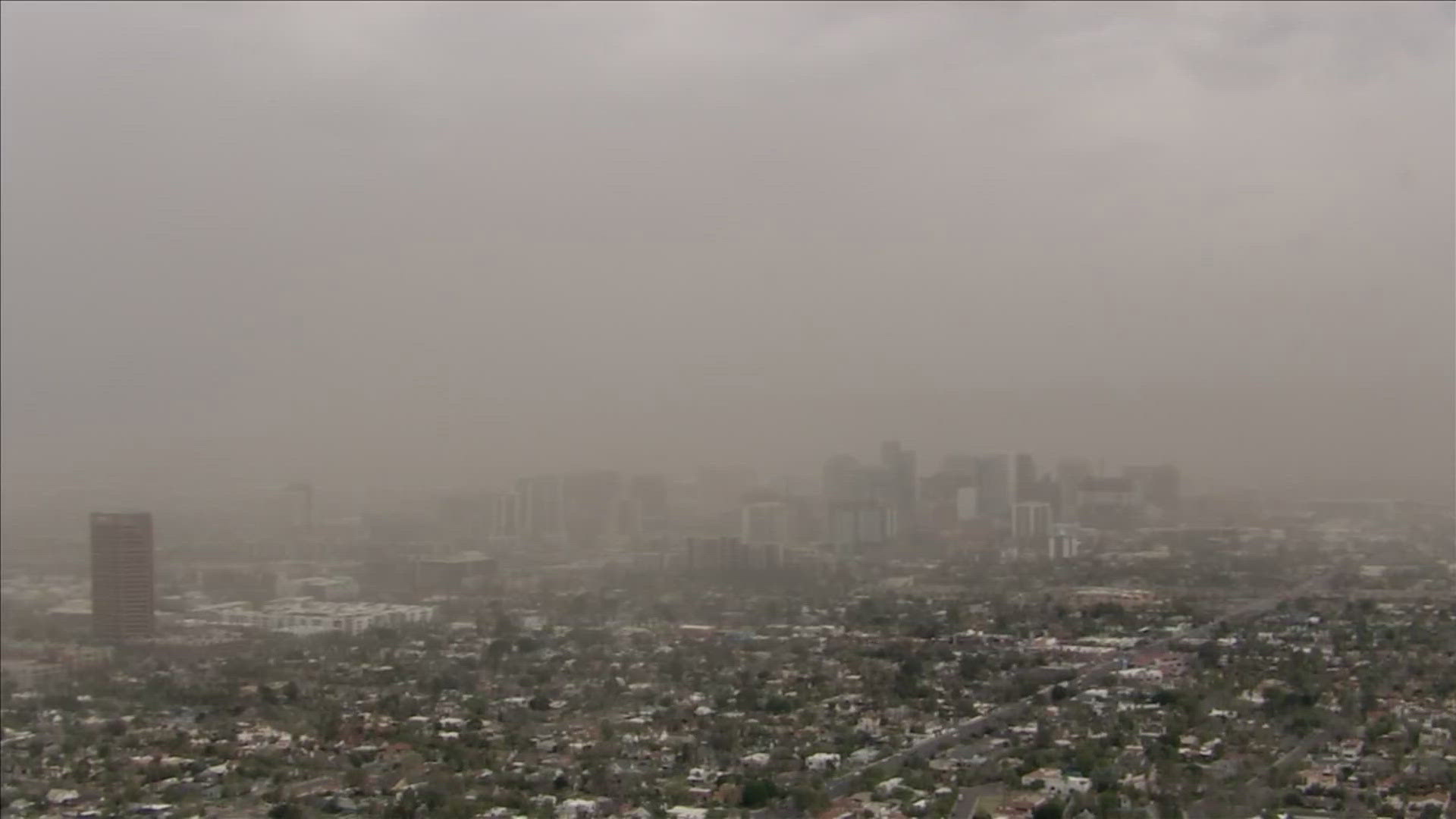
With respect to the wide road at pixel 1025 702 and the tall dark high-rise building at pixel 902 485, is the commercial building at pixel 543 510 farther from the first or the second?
the wide road at pixel 1025 702

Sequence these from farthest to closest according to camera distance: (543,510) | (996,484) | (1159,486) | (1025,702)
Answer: (543,510)
(996,484)
(1159,486)
(1025,702)

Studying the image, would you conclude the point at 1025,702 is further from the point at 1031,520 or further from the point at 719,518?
the point at 719,518

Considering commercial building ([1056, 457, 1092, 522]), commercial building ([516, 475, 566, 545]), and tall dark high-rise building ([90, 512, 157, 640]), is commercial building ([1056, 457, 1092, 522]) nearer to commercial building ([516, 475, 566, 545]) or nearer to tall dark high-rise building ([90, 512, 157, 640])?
commercial building ([516, 475, 566, 545])

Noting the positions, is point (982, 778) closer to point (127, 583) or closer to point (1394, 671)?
point (1394, 671)

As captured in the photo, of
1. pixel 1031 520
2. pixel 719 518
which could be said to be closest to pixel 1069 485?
pixel 1031 520

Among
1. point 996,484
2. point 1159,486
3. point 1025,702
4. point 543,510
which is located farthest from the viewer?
point 543,510

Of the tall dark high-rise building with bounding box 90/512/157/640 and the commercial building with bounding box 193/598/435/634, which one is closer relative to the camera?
the commercial building with bounding box 193/598/435/634

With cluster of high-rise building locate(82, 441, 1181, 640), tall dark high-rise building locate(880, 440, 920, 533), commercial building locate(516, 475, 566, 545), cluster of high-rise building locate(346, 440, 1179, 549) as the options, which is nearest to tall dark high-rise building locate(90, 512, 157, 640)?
cluster of high-rise building locate(82, 441, 1181, 640)
